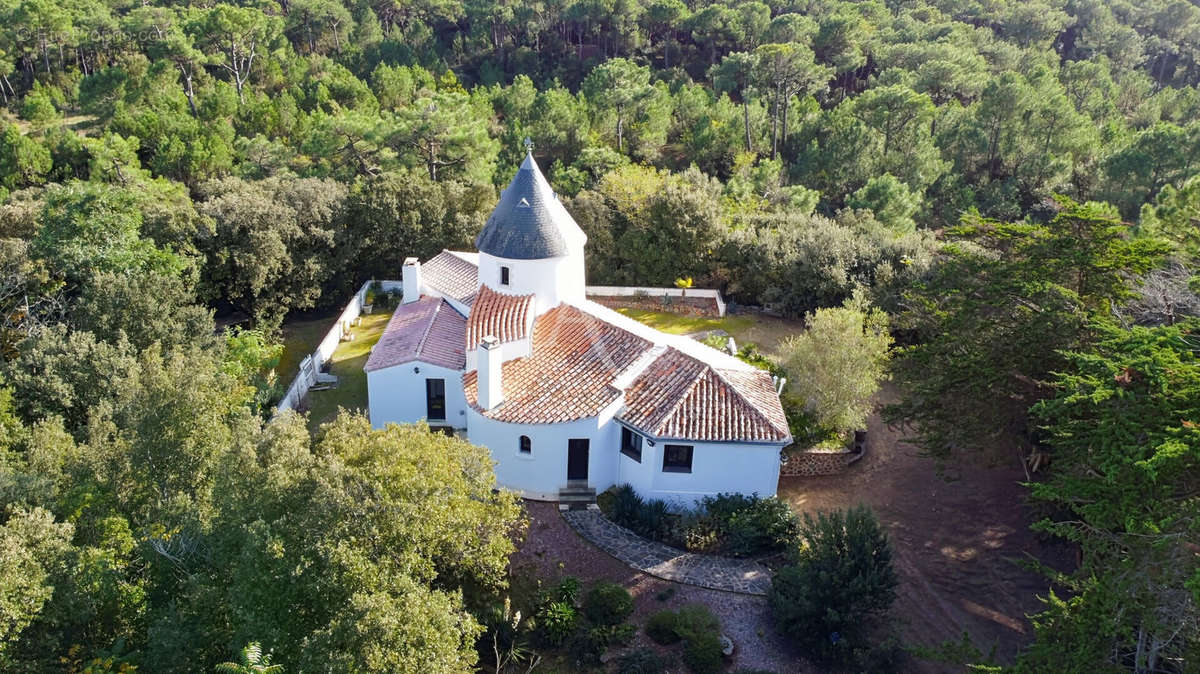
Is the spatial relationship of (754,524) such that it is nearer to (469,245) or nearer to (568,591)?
(568,591)

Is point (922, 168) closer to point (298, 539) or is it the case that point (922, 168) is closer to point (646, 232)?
point (646, 232)

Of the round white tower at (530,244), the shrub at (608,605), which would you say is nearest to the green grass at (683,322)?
the round white tower at (530,244)

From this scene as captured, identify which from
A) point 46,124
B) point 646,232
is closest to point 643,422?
point 646,232

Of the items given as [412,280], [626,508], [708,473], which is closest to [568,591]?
[626,508]

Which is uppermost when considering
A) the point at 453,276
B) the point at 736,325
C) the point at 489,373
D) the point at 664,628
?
the point at 453,276

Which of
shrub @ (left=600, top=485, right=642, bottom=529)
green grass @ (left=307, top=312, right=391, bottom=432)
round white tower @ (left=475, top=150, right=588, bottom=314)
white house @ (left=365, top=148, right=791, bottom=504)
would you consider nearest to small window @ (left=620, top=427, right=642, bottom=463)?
white house @ (left=365, top=148, right=791, bottom=504)
